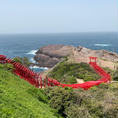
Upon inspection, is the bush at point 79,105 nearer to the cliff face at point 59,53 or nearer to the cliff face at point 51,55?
the cliff face at point 59,53

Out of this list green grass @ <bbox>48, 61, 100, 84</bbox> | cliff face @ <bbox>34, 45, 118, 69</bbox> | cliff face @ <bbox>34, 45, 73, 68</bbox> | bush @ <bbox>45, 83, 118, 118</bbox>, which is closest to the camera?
bush @ <bbox>45, 83, 118, 118</bbox>

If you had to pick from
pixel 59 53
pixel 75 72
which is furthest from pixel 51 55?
pixel 75 72

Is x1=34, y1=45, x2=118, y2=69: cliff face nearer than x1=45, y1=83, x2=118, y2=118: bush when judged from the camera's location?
No

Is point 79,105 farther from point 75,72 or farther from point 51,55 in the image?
point 51,55

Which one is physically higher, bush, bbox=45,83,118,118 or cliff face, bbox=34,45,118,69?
bush, bbox=45,83,118,118

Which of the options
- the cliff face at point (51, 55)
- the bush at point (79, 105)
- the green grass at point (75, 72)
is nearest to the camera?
the bush at point (79, 105)

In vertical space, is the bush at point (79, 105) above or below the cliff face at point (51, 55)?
above

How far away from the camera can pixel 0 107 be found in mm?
7375

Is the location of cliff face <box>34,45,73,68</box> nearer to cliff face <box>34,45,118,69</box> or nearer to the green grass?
cliff face <box>34,45,118,69</box>

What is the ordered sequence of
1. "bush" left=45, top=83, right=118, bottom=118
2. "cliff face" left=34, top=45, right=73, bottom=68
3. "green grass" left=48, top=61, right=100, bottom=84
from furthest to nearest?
1. "cliff face" left=34, top=45, right=73, bottom=68
2. "green grass" left=48, top=61, right=100, bottom=84
3. "bush" left=45, top=83, right=118, bottom=118

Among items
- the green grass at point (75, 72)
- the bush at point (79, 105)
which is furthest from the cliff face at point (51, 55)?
the bush at point (79, 105)

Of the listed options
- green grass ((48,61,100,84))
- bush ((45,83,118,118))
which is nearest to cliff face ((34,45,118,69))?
green grass ((48,61,100,84))

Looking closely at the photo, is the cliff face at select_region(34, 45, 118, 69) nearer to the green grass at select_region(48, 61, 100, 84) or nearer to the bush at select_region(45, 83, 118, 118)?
the green grass at select_region(48, 61, 100, 84)

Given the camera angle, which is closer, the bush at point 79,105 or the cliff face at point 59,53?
the bush at point 79,105
